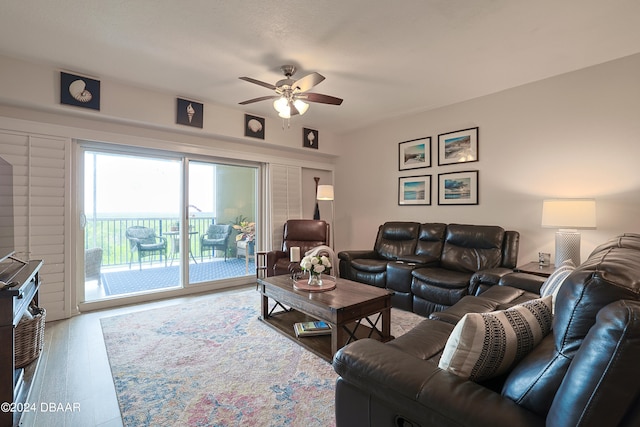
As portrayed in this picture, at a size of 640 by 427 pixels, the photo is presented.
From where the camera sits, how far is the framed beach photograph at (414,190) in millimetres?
4316

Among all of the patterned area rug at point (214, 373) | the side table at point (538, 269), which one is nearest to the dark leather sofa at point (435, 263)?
the side table at point (538, 269)

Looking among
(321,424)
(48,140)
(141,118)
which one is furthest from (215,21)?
(321,424)

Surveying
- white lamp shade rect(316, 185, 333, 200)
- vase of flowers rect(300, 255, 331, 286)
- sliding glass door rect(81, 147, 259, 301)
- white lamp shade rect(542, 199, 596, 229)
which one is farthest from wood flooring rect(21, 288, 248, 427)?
white lamp shade rect(542, 199, 596, 229)

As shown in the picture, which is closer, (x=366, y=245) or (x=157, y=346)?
(x=157, y=346)

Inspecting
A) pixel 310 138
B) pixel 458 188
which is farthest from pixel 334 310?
pixel 310 138

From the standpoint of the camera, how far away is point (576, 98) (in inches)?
121

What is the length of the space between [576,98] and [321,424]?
150 inches

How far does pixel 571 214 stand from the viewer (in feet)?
8.89

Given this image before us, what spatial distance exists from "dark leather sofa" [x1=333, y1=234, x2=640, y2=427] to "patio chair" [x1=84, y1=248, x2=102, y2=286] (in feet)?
11.9

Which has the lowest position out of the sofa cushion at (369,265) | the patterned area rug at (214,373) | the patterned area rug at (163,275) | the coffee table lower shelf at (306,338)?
the patterned area rug at (214,373)

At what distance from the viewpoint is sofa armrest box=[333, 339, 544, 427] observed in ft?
2.81

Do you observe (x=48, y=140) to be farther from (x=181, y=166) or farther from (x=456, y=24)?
(x=456, y=24)

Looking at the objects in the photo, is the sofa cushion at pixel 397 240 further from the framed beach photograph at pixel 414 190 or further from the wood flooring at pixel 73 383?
the wood flooring at pixel 73 383

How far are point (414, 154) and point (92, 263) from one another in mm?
4504
